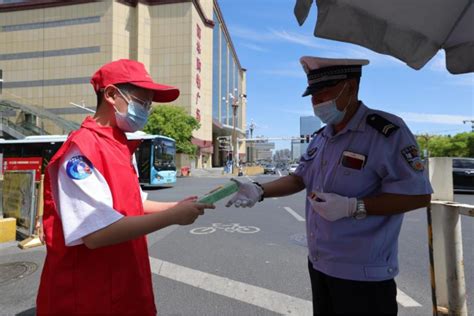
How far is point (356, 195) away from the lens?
2027 mm

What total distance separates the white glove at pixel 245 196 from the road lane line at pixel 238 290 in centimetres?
187

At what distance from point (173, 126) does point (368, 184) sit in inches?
1450

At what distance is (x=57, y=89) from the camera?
51812 mm

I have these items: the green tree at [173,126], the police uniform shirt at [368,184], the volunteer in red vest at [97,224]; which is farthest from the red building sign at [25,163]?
the green tree at [173,126]

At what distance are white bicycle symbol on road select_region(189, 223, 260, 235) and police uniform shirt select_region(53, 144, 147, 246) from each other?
6.23 meters

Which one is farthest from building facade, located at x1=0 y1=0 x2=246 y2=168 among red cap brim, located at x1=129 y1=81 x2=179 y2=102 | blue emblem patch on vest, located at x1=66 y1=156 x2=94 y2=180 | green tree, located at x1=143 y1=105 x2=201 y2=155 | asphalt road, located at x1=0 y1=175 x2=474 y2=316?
blue emblem patch on vest, located at x1=66 y1=156 x2=94 y2=180

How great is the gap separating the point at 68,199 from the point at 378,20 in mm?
1955

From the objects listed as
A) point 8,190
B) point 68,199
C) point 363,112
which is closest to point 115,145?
point 68,199

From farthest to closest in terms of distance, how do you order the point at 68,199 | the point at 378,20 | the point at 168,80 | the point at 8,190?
the point at 168,80
the point at 8,190
the point at 378,20
the point at 68,199

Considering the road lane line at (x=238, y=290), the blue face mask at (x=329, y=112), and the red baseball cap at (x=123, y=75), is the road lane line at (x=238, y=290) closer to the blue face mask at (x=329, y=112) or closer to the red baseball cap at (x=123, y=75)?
the blue face mask at (x=329, y=112)

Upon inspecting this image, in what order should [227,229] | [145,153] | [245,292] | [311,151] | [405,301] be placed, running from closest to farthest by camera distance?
[311,151]
[405,301]
[245,292]
[227,229]
[145,153]

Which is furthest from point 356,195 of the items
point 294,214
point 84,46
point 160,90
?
point 84,46

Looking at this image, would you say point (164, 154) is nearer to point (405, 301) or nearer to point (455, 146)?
point (405, 301)

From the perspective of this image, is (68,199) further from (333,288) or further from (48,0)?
(48,0)
